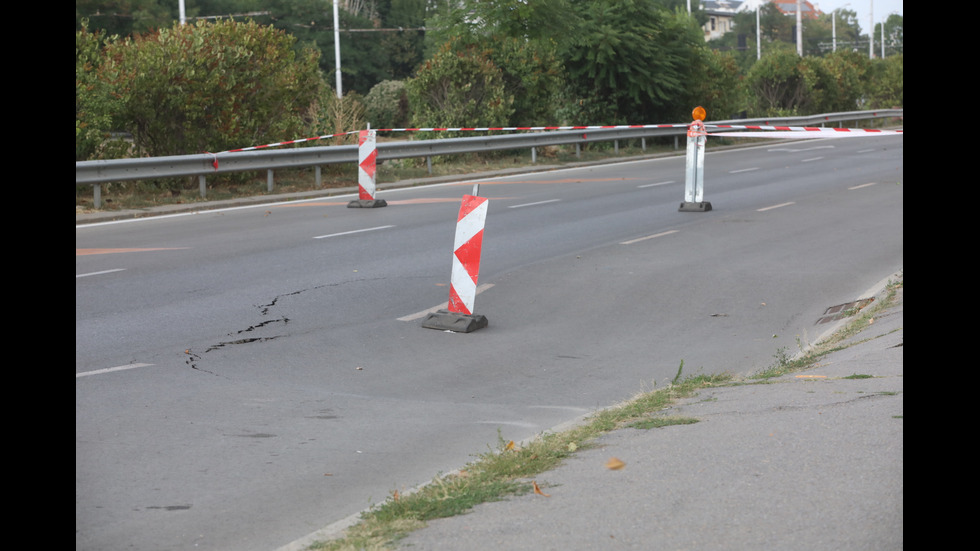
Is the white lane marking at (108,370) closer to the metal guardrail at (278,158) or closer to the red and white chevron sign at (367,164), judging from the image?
the metal guardrail at (278,158)

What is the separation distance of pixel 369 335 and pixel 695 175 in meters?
9.97

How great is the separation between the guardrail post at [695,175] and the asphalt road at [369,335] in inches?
11.4

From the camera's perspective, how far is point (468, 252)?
9.08 m

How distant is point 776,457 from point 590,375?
286 cm

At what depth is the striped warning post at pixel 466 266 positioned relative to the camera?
355 inches

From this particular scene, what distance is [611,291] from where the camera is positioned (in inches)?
→ 418

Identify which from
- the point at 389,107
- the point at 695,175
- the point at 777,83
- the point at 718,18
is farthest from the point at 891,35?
the point at 695,175

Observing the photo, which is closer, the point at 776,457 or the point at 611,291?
the point at 776,457

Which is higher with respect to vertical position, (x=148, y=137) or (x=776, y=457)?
(x=148, y=137)

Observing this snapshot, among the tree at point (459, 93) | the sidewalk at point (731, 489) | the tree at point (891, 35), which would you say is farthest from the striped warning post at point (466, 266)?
the tree at point (891, 35)

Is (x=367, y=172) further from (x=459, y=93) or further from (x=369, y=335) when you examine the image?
(x=459, y=93)

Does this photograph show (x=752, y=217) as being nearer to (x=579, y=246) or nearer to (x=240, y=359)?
(x=579, y=246)
